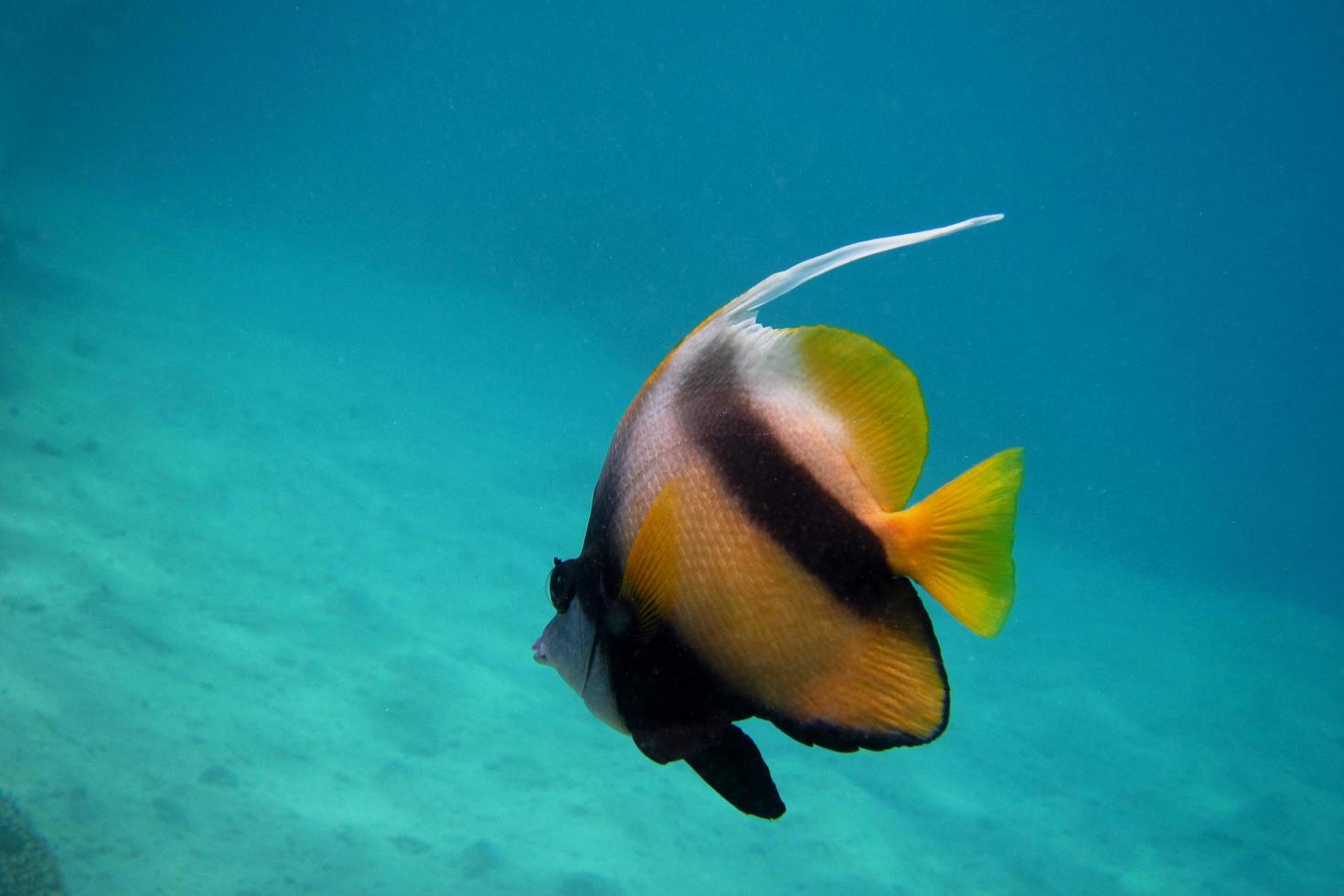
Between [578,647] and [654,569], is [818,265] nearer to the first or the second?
[654,569]

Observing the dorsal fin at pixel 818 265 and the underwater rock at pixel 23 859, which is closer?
the dorsal fin at pixel 818 265

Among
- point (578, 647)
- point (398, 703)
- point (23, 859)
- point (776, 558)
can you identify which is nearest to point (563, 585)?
point (578, 647)

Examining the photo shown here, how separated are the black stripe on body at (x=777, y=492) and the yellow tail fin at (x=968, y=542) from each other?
0.10ft

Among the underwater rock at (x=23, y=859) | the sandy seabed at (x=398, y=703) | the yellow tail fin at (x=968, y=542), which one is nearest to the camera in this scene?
the yellow tail fin at (x=968, y=542)

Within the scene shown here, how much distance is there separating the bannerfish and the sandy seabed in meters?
6.61

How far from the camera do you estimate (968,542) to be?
0.63 m

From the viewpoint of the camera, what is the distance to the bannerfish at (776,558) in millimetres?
650

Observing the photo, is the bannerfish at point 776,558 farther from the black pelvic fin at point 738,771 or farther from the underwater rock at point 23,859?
the underwater rock at point 23,859

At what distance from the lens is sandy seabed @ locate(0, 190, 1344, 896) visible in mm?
6531

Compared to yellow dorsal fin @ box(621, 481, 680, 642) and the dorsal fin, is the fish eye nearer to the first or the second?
yellow dorsal fin @ box(621, 481, 680, 642)

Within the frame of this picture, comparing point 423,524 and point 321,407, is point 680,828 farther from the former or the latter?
point 321,407

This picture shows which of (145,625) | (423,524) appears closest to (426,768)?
(145,625)

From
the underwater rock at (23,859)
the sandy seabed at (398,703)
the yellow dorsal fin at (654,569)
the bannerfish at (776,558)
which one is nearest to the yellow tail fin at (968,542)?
the bannerfish at (776,558)

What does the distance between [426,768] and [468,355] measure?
20.0 meters
